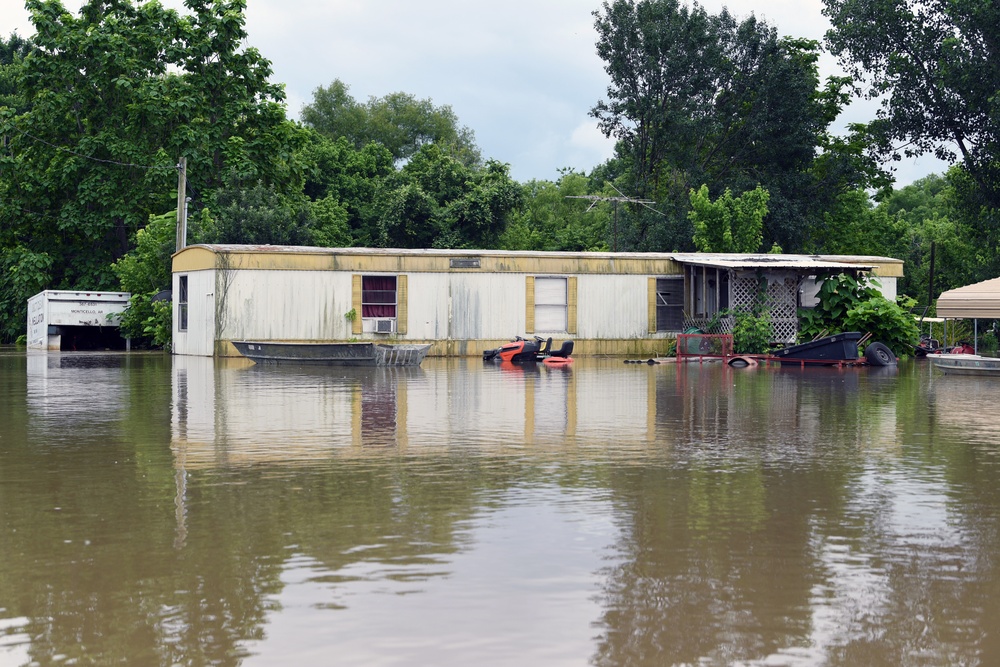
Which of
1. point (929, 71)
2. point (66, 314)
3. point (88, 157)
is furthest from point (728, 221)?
point (88, 157)

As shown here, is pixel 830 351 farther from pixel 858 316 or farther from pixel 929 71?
pixel 929 71

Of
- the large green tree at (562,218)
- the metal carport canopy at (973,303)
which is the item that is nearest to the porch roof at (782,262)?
the metal carport canopy at (973,303)

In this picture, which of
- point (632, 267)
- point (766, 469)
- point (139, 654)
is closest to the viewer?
point (139, 654)

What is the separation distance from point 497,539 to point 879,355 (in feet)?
91.7

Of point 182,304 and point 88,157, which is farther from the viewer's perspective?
point 88,157

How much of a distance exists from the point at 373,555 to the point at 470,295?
31.2 metres

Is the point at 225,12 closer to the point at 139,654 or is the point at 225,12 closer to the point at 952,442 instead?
the point at 952,442

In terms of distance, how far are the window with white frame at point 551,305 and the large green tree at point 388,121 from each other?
60232 mm

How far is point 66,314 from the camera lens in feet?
156

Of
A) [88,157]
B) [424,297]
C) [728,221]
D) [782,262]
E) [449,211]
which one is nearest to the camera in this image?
[424,297]

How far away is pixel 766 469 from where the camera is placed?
11562 mm

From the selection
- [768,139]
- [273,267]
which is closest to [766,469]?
[273,267]

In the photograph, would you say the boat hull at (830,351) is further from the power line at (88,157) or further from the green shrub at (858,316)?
the power line at (88,157)

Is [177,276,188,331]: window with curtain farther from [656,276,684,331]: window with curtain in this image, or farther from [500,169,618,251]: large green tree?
[500,169,618,251]: large green tree
